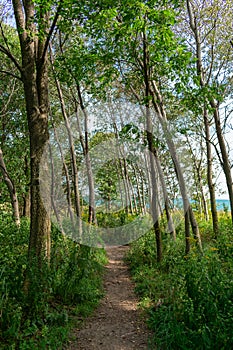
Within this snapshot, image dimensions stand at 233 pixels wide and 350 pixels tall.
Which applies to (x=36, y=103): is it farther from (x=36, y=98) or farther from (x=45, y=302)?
(x=45, y=302)

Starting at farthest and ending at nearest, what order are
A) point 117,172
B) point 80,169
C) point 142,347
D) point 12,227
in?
1. point 117,172
2. point 80,169
3. point 12,227
4. point 142,347

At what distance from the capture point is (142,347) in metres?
4.19

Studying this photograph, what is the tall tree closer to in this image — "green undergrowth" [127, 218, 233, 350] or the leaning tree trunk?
the leaning tree trunk

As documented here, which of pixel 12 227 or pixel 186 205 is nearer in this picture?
pixel 186 205

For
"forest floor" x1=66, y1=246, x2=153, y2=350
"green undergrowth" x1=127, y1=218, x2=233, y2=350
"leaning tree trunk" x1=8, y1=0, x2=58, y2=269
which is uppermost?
"leaning tree trunk" x1=8, y1=0, x2=58, y2=269

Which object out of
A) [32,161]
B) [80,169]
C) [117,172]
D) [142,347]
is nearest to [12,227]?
[32,161]

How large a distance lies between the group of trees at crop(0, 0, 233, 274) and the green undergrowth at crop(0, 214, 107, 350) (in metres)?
0.55

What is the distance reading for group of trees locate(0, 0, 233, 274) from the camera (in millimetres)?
5367

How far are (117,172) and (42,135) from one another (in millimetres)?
17960

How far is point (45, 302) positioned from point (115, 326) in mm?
1142

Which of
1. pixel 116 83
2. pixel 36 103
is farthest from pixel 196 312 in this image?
pixel 116 83

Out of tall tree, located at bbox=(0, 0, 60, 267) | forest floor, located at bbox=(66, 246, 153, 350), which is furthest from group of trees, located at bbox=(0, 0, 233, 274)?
forest floor, located at bbox=(66, 246, 153, 350)

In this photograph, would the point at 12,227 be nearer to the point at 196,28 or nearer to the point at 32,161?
the point at 32,161

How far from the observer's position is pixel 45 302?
4.77 m
